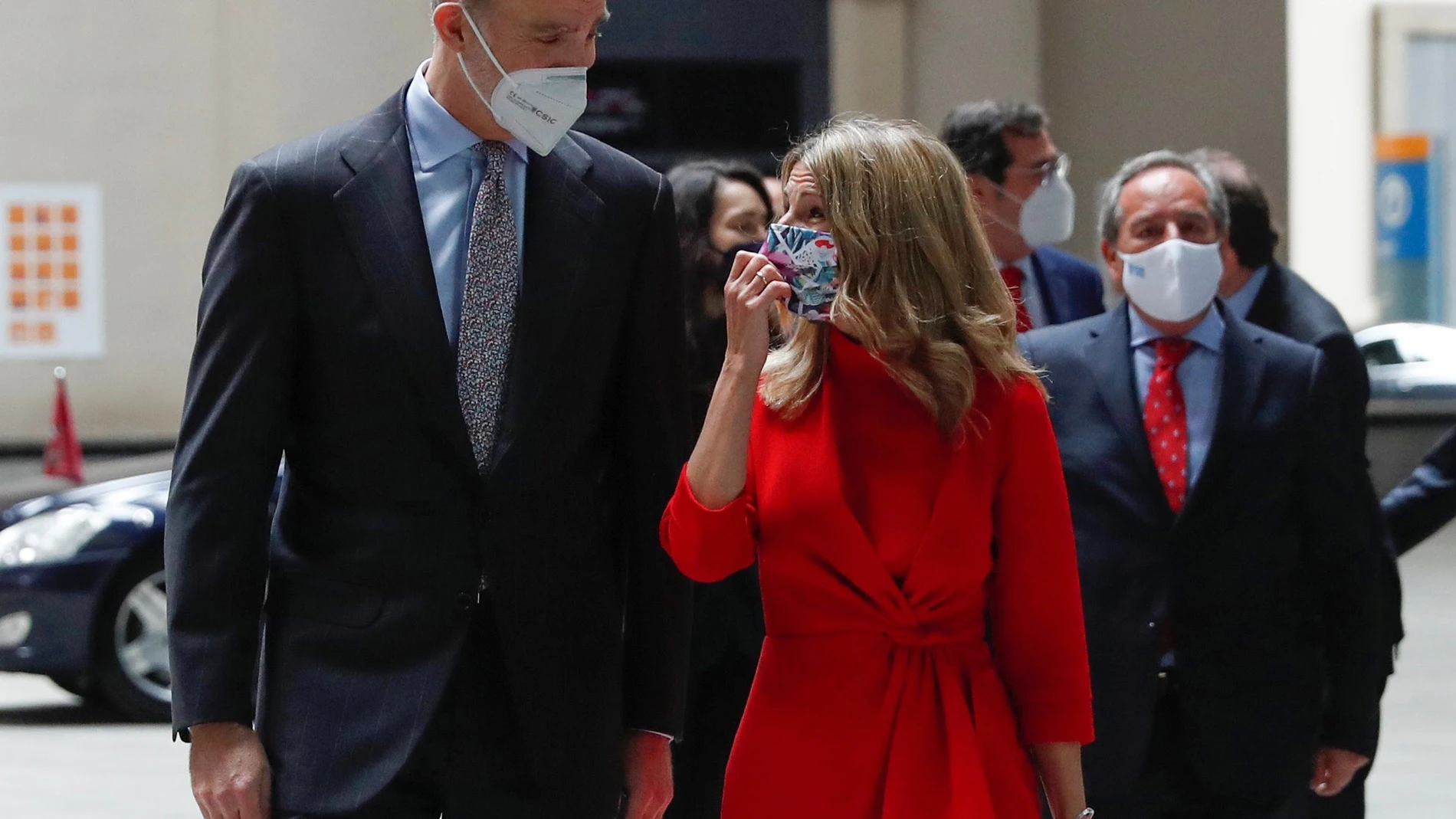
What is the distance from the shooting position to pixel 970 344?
3.05m

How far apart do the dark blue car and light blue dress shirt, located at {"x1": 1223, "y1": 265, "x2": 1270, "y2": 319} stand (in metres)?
5.04

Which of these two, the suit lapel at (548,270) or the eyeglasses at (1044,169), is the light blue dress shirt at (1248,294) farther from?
the suit lapel at (548,270)

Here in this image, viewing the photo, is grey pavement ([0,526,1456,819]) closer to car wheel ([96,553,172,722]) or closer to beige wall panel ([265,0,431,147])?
car wheel ([96,553,172,722])

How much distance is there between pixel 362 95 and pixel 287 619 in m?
12.7

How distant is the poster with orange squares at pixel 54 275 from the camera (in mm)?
15453

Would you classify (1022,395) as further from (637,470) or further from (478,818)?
(478,818)

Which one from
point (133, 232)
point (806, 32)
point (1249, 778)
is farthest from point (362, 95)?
point (1249, 778)

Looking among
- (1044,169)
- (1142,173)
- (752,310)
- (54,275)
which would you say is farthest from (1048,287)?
(54,275)

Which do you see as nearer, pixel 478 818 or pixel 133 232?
pixel 478 818

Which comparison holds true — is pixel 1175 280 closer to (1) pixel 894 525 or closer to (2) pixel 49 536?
(1) pixel 894 525

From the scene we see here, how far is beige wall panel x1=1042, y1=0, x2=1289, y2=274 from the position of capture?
636 inches

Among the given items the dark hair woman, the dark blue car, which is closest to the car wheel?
the dark blue car

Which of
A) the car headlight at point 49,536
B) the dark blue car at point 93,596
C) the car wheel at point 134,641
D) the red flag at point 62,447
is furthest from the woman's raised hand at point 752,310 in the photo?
→ the red flag at point 62,447

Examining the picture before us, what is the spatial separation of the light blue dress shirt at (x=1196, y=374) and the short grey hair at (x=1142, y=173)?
318mm
